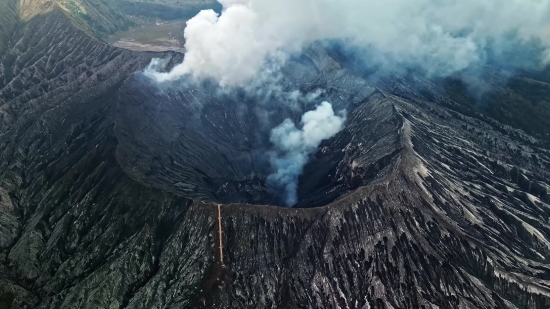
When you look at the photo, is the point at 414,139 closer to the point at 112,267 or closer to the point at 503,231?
the point at 503,231

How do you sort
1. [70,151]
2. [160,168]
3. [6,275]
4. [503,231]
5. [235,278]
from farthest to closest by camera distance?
[70,151], [160,168], [503,231], [6,275], [235,278]

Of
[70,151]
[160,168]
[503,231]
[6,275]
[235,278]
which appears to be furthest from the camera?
[70,151]

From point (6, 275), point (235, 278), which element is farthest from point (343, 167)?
point (6, 275)

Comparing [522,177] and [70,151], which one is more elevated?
[70,151]

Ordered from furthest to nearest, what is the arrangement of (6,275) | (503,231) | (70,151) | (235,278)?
(70,151) → (503,231) → (6,275) → (235,278)

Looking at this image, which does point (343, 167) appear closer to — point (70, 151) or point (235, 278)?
point (235, 278)

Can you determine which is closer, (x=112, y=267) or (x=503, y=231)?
(x=112, y=267)

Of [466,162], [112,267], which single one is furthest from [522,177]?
[112,267]

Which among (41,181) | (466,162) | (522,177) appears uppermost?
(41,181)

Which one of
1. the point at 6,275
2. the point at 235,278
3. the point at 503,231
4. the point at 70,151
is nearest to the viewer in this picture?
the point at 235,278
